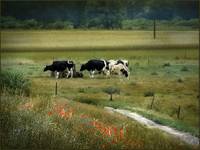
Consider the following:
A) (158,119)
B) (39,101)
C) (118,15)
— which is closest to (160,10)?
(118,15)

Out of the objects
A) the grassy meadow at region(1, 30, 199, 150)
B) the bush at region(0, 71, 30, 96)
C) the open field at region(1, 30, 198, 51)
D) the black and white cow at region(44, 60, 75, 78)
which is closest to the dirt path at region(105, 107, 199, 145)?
the grassy meadow at region(1, 30, 199, 150)

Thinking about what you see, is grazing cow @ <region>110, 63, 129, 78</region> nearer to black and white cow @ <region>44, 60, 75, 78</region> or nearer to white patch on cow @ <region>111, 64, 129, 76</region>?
white patch on cow @ <region>111, 64, 129, 76</region>

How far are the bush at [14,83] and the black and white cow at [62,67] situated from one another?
366mm

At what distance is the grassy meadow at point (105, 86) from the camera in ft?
23.1

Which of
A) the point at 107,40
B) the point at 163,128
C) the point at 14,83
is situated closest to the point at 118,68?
the point at 107,40

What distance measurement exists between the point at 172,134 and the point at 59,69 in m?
1.82

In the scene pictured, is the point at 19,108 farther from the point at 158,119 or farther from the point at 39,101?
the point at 158,119

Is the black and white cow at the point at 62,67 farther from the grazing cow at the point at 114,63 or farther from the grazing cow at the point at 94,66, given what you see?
the grazing cow at the point at 114,63

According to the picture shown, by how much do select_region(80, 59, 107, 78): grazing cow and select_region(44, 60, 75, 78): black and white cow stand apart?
0.17 metres

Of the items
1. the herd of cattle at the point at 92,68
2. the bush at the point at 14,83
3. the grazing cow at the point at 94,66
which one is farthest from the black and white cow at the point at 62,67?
the bush at the point at 14,83

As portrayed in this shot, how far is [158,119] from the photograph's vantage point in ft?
23.7

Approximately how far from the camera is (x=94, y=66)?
725 centimetres

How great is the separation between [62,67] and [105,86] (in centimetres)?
66

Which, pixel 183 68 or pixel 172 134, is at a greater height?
pixel 183 68
